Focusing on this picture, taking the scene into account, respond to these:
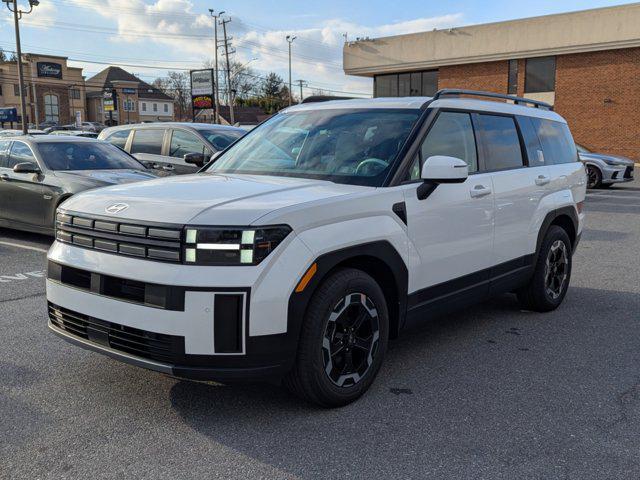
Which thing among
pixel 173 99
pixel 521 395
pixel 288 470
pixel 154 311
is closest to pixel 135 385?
pixel 154 311

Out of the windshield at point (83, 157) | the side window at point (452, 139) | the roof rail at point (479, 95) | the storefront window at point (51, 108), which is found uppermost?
the storefront window at point (51, 108)

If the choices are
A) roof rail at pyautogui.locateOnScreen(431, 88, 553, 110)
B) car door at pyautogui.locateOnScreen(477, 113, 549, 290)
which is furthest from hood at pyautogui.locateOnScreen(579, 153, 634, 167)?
car door at pyautogui.locateOnScreen(477, 113, 549, 290)

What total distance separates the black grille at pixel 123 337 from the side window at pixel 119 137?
913 cm

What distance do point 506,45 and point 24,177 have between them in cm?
3106

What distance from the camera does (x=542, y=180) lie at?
218 inches

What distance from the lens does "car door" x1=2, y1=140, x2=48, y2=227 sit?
893cm

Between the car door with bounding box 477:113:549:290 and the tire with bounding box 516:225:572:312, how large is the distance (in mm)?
285

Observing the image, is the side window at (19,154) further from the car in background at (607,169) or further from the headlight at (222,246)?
the car in background at (607,169)

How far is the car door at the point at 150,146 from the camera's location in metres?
11.3

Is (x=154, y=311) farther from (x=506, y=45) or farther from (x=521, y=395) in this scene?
(x=506, y=45)

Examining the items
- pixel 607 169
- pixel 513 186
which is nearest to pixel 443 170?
pixel 513 186

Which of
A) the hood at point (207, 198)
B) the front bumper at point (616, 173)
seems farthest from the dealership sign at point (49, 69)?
the hood at point (207, 198)

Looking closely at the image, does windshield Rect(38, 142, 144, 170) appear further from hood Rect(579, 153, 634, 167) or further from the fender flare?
hood Rect(579, 153, 634, 167)

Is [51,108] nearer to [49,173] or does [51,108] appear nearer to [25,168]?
[25,168]
